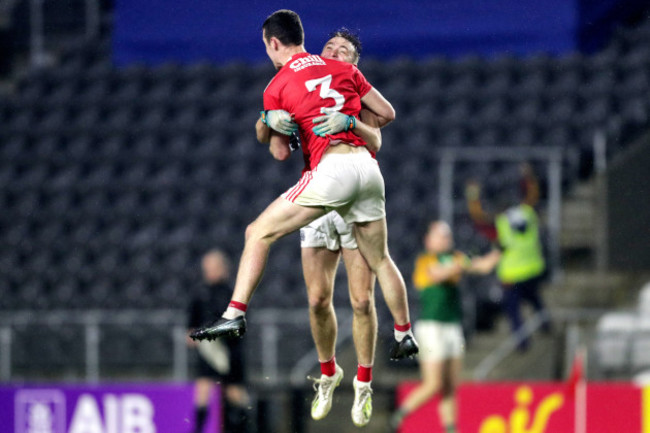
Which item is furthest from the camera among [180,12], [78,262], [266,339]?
[78,262]

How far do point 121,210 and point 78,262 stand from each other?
29.8 inches

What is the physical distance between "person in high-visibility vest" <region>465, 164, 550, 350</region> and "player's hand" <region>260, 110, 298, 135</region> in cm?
650

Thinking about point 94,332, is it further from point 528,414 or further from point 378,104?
point 378,104

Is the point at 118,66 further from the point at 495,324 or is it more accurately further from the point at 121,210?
the point at 495,324

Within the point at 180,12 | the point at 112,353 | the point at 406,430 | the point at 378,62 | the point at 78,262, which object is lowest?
the point at 406,430

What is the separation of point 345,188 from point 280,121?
1.06ft

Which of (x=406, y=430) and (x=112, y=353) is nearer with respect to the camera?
(x=406, y=430)

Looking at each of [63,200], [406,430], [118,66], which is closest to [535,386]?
[406,430]

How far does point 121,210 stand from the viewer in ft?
41.2

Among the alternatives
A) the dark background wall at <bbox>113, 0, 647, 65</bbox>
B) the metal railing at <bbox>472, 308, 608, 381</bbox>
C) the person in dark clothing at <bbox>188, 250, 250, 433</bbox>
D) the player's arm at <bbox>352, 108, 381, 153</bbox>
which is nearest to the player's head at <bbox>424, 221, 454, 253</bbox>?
the dark background wall at <bbox>113, 0, 647, 65</bbox>

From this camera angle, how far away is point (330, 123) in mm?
3838

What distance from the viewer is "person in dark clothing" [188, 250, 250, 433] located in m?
8.63

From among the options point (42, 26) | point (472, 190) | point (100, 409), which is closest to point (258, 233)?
point (100, 409)

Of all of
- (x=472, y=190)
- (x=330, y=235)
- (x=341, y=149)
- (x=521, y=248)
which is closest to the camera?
(x=341, y=149)
